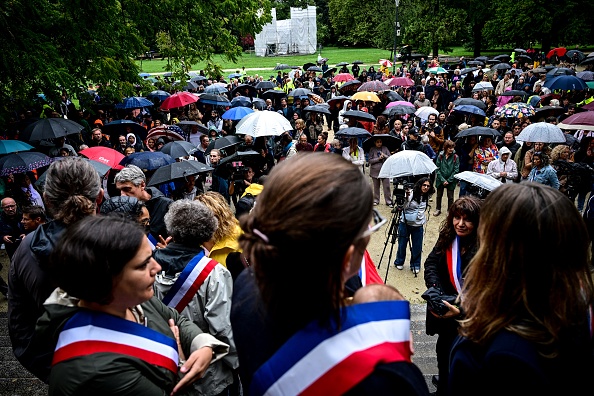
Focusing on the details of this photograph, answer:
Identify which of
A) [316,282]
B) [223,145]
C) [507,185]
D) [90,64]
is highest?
[90,64]

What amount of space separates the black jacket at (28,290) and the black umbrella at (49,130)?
6.95 m

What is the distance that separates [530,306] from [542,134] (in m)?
8.38

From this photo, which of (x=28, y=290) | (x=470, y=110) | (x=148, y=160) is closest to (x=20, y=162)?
(x=148, y=160)

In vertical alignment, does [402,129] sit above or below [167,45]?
below

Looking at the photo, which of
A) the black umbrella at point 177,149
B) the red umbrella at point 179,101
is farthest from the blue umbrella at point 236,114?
the black umbrella at point 177,149

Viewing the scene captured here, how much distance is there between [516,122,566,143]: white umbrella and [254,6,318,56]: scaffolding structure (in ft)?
195

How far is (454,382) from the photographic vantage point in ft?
4.91

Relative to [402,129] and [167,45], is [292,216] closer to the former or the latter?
[402,129]

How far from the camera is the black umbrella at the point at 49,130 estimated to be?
8.61 metres

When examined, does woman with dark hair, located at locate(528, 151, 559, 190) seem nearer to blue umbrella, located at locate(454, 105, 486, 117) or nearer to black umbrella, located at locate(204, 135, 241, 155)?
blue umbrella, located at locate(454, 105, 486, 117)

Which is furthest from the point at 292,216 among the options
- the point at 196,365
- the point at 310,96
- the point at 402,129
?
the point at 310,96

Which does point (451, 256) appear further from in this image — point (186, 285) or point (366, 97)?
point (366, 97)

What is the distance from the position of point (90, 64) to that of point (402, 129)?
25.2 ft

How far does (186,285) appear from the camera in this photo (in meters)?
2.85
